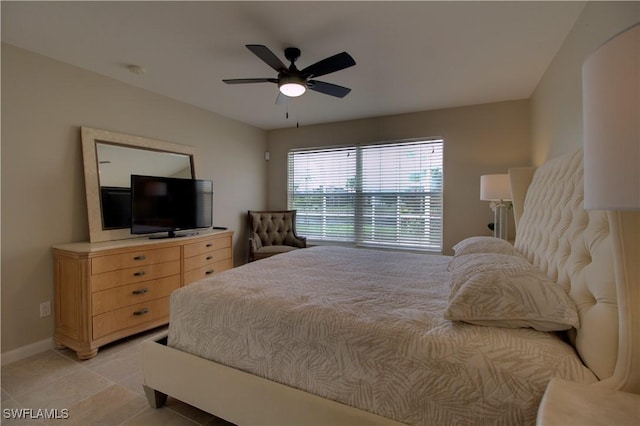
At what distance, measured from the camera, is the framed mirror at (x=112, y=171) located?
277cm

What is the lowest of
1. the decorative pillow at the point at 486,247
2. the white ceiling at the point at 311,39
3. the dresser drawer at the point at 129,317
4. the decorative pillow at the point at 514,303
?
the dresser drawer at the point at 129,317

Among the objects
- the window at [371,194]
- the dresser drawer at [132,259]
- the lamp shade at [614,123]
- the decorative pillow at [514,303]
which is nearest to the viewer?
the lamp shade at [614,123]

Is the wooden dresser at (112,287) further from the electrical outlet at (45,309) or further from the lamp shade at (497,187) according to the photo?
the lamp shade at (497,187)

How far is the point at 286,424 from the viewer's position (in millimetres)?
1288

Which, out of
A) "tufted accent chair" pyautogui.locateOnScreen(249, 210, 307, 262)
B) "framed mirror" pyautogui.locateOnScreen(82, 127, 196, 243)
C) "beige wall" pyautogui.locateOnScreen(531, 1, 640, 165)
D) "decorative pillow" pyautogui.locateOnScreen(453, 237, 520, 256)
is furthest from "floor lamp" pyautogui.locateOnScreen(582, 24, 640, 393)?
"tufted accent chair" pyautogui.locateOnScreen(249, 210, 307, 262)

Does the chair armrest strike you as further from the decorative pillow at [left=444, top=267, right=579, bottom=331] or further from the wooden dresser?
the decorative pillow at [left=444, top=267, right=579, bottom=331]

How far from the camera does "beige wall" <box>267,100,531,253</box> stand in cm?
364

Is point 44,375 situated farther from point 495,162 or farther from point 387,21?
point 495,162

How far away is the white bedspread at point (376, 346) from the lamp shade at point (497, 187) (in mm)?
Answer: 1597

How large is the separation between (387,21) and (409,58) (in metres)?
0.61

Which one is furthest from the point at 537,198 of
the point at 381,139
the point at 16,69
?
the point at 16,69

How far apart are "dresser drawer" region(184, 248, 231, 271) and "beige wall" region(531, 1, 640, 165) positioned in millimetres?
3589

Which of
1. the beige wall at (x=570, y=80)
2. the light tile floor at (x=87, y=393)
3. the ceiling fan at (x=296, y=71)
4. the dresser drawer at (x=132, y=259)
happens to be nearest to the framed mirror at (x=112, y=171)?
the dresser drawer at (x=132, y=259)

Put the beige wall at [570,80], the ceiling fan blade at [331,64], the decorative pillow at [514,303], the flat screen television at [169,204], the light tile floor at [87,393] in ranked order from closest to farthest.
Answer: the decorative pillow at [514,303]
the beige wall at [570,80]
the light tile floor at [87,393]
the ceiling fan blade at [331,64]
the flat screen television at [169,204]
